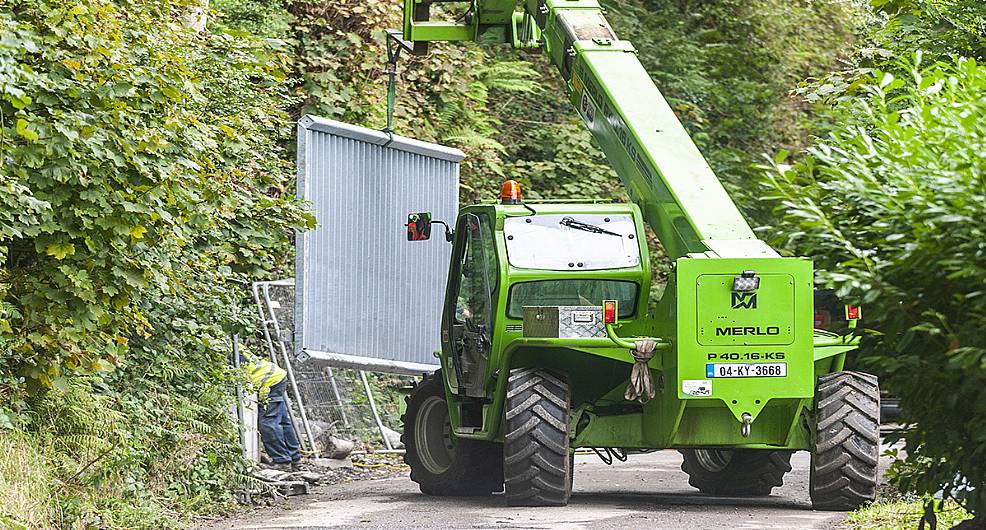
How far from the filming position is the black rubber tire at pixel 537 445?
1067 cm

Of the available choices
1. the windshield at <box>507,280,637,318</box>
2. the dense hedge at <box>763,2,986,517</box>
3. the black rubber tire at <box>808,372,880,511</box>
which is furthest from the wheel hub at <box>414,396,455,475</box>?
the dense hedge at <box>763,2,986,517</box>

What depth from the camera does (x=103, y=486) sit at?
973cm

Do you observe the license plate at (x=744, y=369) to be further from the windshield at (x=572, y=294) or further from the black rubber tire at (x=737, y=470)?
the black rubber tire at (x=737, y=470)

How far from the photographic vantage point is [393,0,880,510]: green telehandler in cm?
1017

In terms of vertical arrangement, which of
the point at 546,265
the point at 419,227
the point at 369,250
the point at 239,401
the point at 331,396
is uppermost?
the point at 419,227

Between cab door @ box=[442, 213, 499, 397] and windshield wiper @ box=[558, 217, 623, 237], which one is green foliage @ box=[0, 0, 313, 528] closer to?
cab door @ box=[442, 213, 499, 397]

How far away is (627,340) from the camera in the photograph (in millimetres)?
10641

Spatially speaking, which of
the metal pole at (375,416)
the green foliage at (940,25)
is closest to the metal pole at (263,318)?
the metal pole at (375,416)

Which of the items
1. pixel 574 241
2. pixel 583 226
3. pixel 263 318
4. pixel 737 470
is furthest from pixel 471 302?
pixel 263 318

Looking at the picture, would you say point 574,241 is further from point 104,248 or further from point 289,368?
point 289,368

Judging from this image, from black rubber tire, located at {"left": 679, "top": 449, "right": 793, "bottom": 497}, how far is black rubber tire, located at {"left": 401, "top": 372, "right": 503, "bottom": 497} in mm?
1608

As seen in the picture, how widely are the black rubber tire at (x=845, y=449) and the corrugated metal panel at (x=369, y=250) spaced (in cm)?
469

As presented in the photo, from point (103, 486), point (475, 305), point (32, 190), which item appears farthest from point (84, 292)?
point (475, 305)

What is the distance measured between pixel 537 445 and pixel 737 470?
9.24ft
